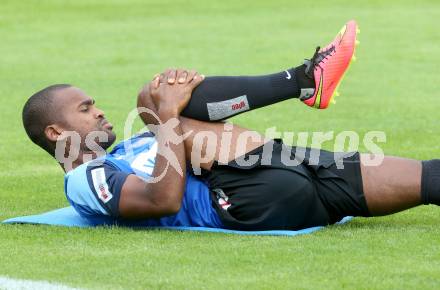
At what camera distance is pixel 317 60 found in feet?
25.2

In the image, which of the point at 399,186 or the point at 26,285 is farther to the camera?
the point at 399,186

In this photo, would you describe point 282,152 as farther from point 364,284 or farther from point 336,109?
point 336,109

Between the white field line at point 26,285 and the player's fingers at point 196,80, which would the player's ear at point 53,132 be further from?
the white field line at point 26,285

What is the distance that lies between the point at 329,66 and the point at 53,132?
1.89 m

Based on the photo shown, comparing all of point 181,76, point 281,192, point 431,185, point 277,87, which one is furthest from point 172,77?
point 431,185

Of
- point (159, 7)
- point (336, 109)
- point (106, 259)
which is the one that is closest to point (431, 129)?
point (336, 109)

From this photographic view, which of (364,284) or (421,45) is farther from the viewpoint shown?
(421,45)

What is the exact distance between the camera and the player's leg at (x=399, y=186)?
7336 millimetres

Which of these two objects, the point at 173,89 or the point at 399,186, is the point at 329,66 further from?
the point at 173,89

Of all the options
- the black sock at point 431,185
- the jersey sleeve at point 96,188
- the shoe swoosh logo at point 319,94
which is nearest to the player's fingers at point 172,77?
the jersey sleeve at point 96,188

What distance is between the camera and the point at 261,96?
7.52 m

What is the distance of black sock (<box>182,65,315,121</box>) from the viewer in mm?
7324

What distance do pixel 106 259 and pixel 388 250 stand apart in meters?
1.59

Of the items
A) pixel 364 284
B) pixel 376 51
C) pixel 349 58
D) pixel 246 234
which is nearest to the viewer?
pixel 364 284
